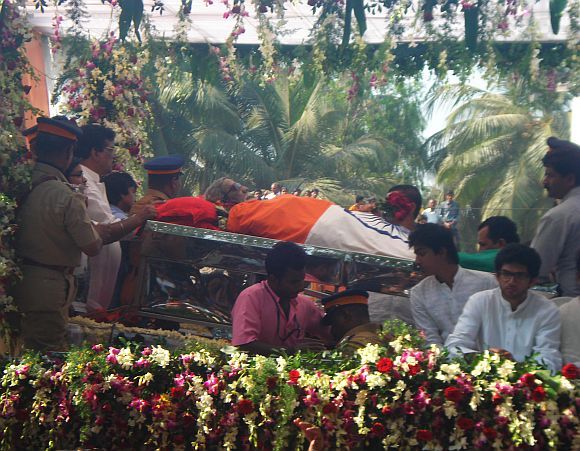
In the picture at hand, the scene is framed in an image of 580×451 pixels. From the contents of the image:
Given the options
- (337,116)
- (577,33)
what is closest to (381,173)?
(337,116)

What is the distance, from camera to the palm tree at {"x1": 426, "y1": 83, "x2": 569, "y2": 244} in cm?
2233

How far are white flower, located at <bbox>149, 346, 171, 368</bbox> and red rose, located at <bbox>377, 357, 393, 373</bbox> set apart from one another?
1.15 metres

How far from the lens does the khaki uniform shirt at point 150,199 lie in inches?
236

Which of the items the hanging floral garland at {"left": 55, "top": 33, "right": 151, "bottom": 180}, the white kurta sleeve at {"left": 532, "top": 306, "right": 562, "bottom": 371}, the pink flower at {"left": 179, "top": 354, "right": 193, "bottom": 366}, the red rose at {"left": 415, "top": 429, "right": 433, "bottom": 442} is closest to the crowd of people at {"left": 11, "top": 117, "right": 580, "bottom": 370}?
the white kurta sleeve at {"left": 532, "top": 306, "right": 562, "bottom": 371}

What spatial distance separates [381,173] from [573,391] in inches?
863

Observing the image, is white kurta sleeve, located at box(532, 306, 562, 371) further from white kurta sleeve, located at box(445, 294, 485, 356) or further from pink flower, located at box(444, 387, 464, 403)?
pink flower, located at box(444, 387, 464, 403)

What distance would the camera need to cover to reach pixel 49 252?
16.8ft

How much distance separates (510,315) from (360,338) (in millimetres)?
776

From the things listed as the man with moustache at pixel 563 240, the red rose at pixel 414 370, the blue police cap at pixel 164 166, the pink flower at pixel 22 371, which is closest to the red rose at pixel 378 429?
the red rose at pixel 414 370

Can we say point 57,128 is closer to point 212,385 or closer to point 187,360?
point 187,360

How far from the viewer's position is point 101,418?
4484 millimetres

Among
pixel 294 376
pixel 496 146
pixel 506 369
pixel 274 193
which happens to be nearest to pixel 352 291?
pixel 294 376

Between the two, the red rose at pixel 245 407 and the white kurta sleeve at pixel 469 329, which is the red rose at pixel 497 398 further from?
the red rose at pixel 245 407

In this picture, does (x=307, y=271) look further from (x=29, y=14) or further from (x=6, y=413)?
(x=29, y=14)
